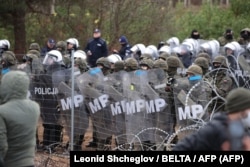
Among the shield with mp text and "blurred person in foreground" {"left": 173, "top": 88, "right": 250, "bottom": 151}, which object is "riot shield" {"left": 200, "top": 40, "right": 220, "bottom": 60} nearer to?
the shield with mp text

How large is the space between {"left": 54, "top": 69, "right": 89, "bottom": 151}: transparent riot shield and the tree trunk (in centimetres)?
947

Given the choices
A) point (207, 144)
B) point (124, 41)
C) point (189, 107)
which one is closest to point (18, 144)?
point (207, 144)

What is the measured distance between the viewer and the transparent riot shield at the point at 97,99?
9.21 meters

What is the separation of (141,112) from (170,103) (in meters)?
0.43

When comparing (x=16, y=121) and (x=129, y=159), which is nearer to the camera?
(x=129, y=159)

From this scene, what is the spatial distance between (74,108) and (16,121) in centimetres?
388

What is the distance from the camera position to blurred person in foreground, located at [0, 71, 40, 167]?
5445 mm

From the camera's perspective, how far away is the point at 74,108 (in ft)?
30.7

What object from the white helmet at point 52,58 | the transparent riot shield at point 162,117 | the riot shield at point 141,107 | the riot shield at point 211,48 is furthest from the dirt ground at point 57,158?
the riot shield at point 211,48

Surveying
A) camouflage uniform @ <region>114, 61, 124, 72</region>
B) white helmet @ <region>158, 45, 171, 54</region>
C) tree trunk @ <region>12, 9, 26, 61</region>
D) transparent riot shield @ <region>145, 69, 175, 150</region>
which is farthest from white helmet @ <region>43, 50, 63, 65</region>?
tree trunk @ <region>12, 9, 26, 61</region>

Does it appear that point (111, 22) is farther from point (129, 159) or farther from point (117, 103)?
point (129, 159)

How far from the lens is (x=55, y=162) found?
9375 mm

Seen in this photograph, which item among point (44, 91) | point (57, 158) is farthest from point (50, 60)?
point (57, 158)

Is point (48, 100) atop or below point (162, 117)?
atop
